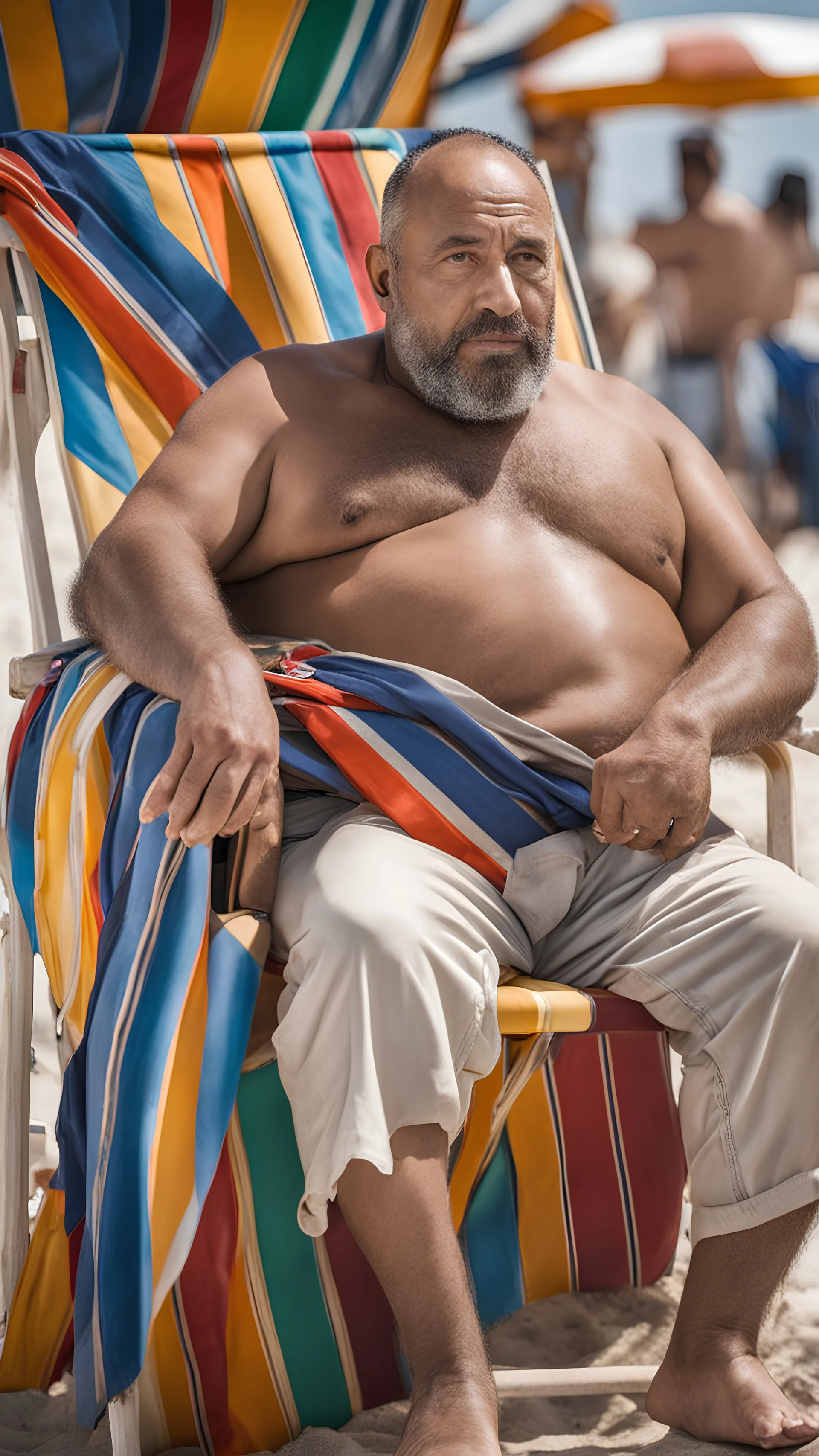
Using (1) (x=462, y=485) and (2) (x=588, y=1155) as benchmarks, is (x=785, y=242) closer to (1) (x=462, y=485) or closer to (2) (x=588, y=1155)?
(1) (x=462, y=485)

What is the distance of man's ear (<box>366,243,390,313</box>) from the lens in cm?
210

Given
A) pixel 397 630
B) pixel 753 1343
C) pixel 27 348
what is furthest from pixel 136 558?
pixel 753 1343

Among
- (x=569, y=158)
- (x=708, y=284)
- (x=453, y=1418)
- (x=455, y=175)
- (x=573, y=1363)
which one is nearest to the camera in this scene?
(x=453, y=1418)

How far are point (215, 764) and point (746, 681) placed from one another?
74 cm

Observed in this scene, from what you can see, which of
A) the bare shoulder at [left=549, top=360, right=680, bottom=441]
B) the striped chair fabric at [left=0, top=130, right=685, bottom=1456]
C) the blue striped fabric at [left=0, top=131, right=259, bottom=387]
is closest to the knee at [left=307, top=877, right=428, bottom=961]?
the striped chair fabric at [left=0, top=130, right=685, bottom=1456]

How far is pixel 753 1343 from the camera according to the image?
1456 mm

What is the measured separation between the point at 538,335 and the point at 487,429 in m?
0.15

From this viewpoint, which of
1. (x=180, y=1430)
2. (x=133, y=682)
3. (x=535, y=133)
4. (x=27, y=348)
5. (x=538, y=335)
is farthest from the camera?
(x=535, y=133)

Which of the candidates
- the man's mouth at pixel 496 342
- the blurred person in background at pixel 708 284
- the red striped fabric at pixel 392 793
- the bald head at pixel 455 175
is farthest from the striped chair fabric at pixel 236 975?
the blurred person in background at pixel 708 284

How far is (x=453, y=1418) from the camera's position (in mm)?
1265

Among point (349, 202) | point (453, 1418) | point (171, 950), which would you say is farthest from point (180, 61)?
point (453, 1418)

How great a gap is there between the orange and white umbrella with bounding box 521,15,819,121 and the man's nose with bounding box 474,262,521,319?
19.0 feet

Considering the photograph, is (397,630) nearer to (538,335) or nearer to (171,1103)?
(538,335)

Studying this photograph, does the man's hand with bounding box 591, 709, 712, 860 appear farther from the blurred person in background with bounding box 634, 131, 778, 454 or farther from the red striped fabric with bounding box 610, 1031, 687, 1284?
the blurred person in background with bounding box 634, 131, 778, 454
